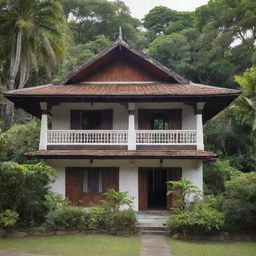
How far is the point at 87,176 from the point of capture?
15.6 meters

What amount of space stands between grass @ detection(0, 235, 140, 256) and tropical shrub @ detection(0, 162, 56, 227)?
1198 millimetres

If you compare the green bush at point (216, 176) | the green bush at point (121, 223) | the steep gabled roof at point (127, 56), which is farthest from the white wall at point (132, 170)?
the steep gabled roof at point (127, 56)

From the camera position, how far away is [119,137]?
15.4 metres

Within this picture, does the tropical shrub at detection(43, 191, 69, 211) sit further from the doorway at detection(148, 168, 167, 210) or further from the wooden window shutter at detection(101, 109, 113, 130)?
the doorway at detection(148, 168, 167, 210)

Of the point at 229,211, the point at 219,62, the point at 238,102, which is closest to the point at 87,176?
the point at 229,211

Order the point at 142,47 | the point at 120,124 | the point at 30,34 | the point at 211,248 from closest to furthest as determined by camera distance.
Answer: the point at 211,248 → the point at 120,124 → the point at 30,34 → the point at 142,47

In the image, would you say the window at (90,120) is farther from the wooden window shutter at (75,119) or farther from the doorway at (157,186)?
the doorway at (157,186)

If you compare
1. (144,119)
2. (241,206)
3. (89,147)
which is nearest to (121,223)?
(241,206)

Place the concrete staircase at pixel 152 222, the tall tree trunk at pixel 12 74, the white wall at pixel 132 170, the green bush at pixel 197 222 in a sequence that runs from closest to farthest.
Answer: the green bush at pixel 197 222 → the concrete staircase at pixel 152 222 → the white wall at pixel 132 170 → the tall tree trunk at pixel 12 74

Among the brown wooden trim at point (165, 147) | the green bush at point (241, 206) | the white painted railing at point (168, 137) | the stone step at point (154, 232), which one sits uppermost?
the white painted railing at point (168, 137)

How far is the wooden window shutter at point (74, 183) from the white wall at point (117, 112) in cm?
228

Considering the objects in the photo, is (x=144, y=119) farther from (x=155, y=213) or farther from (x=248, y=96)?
(x=248, y=96)

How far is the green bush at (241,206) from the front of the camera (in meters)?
11.4

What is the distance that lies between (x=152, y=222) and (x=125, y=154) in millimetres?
2973
